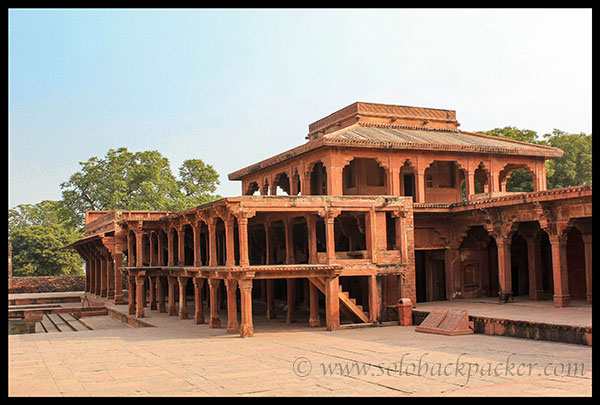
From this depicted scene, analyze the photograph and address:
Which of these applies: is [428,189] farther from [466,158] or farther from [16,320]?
[16,320]

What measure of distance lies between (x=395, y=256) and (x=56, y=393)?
45.7 ft

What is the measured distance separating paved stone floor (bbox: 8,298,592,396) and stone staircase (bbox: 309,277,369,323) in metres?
1.44

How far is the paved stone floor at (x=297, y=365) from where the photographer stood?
10.9 metres

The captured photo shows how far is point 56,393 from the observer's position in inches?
427

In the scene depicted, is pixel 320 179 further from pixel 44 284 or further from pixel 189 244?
pixel 44 284

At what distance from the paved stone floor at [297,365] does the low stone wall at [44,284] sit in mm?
34457

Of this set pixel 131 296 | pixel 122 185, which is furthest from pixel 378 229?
pixel 122 185

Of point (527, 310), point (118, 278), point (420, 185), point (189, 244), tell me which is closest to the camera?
point (527, 310)

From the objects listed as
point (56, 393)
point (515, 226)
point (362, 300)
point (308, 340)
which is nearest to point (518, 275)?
point (515, 226)

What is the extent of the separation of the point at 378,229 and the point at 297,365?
9.43 m

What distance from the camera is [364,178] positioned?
28000 millimetres

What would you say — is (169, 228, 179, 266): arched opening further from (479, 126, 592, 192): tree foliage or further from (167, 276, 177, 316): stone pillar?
(479, 126, 592, 192): tree foliage

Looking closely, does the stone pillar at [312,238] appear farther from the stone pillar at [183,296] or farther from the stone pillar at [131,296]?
the stone pillar at [131,296]

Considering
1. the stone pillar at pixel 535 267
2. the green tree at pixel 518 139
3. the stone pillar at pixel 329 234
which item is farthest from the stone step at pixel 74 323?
the green tree at pixel 518 139
